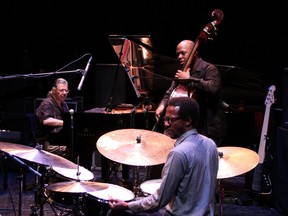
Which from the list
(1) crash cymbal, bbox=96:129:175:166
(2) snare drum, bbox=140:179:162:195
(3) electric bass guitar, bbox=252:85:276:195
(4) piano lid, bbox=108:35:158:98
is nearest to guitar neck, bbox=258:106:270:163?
(3) electric bass guitar, bbox=252:85:276:195

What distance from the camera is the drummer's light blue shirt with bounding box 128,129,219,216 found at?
9.52 feet

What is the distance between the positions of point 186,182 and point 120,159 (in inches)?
46.8

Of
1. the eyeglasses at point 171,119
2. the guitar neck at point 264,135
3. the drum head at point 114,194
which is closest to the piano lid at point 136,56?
the guitar neck at point 264,135

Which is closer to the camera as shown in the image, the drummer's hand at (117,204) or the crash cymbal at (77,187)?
the drummer's hand at (117,204)

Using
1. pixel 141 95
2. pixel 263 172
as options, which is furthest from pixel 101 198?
pixel 141 95

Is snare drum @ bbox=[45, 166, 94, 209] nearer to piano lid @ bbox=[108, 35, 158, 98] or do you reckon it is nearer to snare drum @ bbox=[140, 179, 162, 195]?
snare drum @ bbox=[140, 179, 162, 195]

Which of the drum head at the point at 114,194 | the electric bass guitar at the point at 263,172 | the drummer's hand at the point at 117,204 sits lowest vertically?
the electric bass guitar at the point at 263,172

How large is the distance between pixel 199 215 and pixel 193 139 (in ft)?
1.49

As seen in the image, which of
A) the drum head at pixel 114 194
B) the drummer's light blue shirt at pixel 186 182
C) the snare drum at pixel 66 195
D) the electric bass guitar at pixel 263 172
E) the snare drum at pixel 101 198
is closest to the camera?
the drummer's light blue shirt at pixel 186 182

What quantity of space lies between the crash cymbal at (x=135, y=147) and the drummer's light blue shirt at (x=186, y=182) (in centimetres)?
106

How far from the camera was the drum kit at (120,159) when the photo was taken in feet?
12.5

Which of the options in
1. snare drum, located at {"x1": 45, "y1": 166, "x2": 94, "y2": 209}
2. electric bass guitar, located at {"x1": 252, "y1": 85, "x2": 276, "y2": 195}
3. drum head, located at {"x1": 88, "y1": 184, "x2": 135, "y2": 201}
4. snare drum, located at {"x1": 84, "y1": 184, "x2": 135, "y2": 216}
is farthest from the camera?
electric bass guitar, located at {"x1": 252, "y1": 85, "x2": 276, "y2": 195}

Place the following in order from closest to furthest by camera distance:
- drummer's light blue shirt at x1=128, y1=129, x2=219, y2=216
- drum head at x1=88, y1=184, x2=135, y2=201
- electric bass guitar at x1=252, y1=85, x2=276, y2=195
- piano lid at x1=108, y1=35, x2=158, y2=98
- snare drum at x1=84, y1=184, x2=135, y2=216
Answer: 1. drummer's light blue shirt at x1=128, y1=129, x2=219, y2=216
2. snare drum at x1=84, y1=184, x2=135, y2=216
3. drum head at x1=88, y1=184, x2=135, y2=201
4. piano lid at x1=108, y1=35, x2=158, y2=98
5. electric bass guitar at x1=252, y1=85, x2=276, y2=195

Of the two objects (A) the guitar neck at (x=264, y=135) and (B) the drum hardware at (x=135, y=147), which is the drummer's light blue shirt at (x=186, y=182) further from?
(A) the guitar neck at (x=264, y=135)
